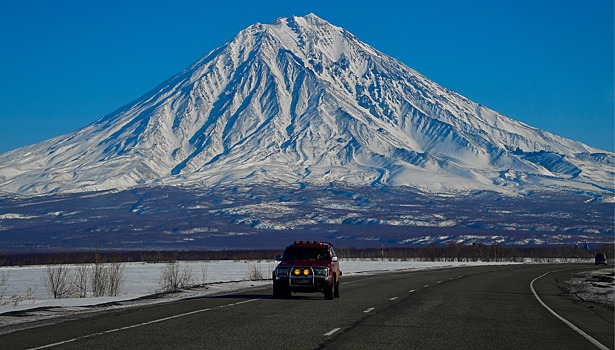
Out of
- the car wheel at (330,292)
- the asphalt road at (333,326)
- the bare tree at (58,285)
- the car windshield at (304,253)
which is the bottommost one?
the asphalt road at (333,326)

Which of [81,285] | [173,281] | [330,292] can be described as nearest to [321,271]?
[330,292]

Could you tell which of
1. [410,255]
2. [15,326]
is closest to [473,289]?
[15,326]

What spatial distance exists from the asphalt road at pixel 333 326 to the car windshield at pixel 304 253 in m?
1.40

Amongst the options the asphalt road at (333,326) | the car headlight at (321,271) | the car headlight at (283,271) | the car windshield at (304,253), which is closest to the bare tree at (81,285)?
the asphalt road at (333,326)

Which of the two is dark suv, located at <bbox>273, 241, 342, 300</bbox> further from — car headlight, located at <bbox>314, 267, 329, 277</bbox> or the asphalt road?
the asphalt road

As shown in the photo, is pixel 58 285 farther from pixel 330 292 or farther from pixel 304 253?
pixel 330 292

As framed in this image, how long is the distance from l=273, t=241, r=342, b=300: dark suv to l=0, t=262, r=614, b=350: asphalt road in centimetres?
46

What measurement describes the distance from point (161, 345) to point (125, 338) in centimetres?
144

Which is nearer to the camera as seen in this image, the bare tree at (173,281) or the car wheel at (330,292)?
the car wheel at (330,292)

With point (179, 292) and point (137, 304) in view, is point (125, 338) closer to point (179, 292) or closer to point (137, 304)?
point (137, 304)

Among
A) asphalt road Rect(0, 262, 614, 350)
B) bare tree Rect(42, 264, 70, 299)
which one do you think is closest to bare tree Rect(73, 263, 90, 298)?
bare tree Rect(42, 264, 70, 299)

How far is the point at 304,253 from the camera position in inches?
1291

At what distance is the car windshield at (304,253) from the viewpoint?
32.6 meters

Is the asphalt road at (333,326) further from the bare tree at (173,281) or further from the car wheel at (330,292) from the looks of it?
the bare tree at (173,281)
